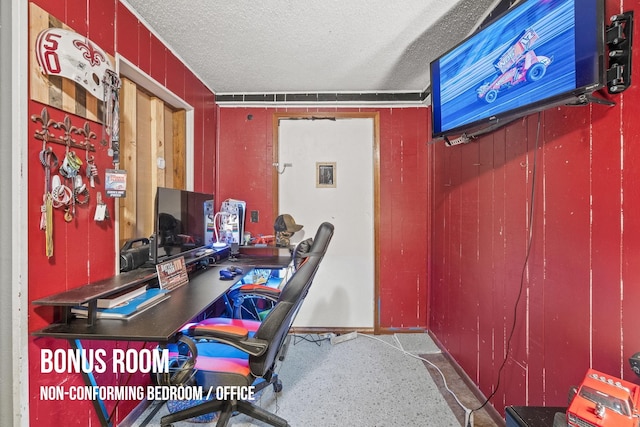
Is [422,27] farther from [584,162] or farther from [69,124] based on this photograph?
[69,124]

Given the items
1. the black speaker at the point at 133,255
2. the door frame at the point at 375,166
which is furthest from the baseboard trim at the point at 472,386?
the black speaker at the point at 133,255

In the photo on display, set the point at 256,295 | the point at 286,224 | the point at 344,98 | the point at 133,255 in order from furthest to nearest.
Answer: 1. the point at 344,98
2. the point at 286,224
3. the point at 256,295
4. the point at 133,255

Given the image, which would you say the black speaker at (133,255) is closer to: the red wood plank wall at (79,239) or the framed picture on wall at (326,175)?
the red wood plank wall at (79,239)

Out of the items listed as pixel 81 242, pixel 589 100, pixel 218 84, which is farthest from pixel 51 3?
pixel 589 100

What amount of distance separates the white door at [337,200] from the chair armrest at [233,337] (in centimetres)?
170

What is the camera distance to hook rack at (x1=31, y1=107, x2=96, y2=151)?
1.11m

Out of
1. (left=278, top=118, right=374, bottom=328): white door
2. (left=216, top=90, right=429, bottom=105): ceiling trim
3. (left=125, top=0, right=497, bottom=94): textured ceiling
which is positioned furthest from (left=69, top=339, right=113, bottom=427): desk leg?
(left=216, top=90, right=429, bottom=105): ceiling trim

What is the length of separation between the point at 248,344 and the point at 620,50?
1.75 metres

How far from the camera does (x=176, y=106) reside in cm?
228

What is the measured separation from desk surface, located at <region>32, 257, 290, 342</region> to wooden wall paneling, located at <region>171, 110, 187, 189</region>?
1105 millimetres

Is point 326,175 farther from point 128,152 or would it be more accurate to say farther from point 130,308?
point 130,308

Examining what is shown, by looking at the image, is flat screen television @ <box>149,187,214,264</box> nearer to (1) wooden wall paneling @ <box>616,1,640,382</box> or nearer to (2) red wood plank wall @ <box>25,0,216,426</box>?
(2) red wood plank wall @ <box>25,0,216,426</box>

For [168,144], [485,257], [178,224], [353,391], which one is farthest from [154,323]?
[485,257]

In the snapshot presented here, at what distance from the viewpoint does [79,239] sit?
1.29m
